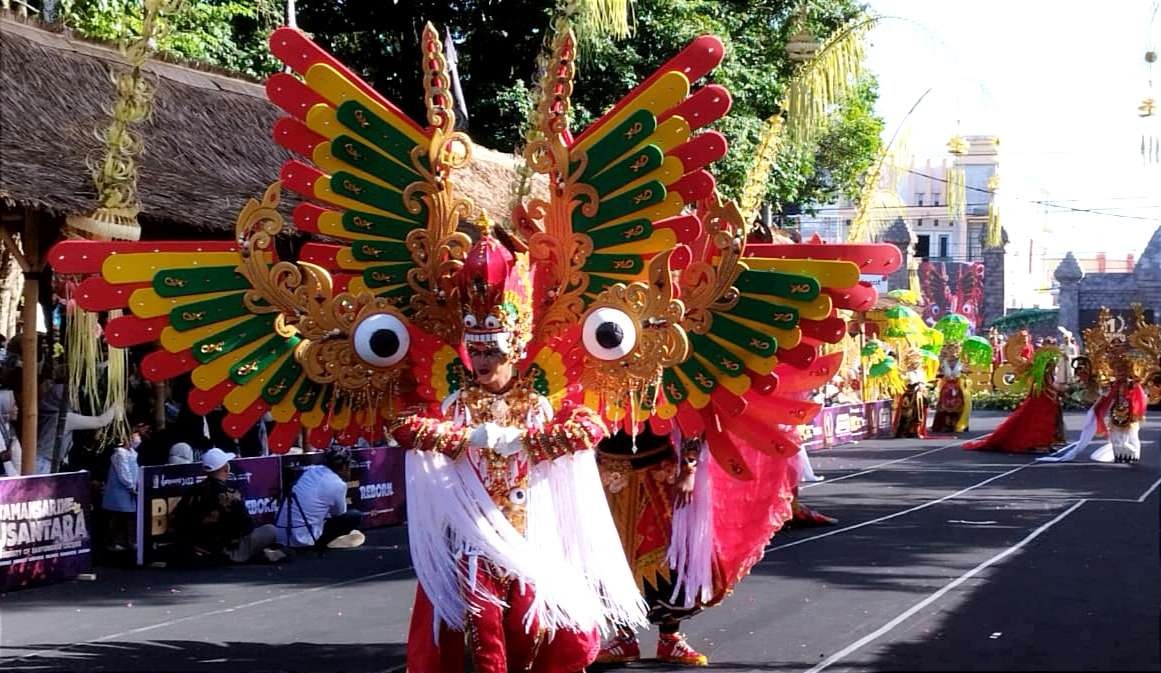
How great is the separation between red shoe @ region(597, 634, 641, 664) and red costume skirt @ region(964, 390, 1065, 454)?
55.5 ft

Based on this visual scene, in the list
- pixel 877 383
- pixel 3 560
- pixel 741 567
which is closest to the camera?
pixel 741 567

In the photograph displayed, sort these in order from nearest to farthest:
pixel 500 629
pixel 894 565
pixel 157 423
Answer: pixel 500 629 → pixel 894 565 → pixel 157 423

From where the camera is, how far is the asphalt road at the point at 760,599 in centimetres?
695

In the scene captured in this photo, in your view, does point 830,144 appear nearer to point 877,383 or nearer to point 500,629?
point 877,383

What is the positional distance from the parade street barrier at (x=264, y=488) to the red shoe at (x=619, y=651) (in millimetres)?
4871

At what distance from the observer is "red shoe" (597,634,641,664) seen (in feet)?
22.2

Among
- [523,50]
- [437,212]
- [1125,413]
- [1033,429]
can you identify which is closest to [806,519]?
[437,212]

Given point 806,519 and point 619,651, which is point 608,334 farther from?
point 806,519

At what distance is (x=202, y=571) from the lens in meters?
10.3

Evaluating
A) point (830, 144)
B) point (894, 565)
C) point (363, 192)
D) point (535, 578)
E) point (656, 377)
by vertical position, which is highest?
point (830, 144)

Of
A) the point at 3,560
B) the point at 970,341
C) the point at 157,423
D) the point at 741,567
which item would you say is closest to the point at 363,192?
the point at 741,567

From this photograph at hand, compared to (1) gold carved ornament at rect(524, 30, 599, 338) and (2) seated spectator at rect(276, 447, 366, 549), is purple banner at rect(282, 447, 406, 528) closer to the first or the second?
(2) seated spectator at rect(276, 447, 366, 549)

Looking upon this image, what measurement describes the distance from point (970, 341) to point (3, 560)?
25.3 metres

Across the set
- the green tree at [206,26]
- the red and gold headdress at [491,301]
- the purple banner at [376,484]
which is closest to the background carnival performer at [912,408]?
the green tree at [206,26]
